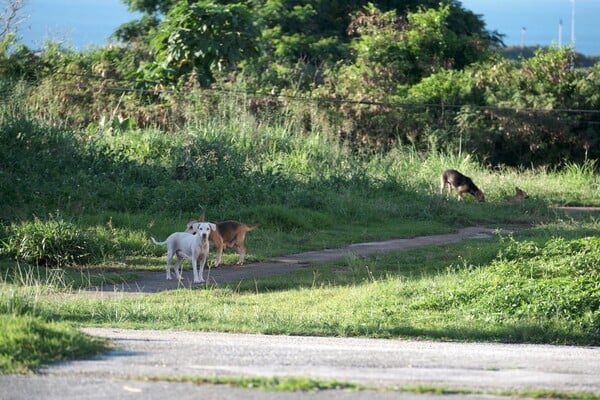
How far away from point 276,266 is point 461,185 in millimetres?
8101

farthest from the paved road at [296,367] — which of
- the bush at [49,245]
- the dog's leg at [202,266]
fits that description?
the bush at [49,245]

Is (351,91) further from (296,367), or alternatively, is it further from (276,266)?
(296,367)

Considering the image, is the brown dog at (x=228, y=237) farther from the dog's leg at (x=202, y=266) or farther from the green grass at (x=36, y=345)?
the green grass at (x=36, y=345)

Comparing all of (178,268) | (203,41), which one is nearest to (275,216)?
(178,268)

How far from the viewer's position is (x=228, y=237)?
14812 mm

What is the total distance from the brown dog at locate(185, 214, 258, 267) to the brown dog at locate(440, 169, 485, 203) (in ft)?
26.5

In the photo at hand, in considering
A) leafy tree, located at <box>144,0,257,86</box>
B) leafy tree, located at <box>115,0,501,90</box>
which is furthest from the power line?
leafy tree, located at <box>115,0,501,90</box>

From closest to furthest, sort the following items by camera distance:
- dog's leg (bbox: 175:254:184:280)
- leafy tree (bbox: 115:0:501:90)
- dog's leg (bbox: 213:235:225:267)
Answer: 1. dog's leg (bbox: 175:254:184:280)
2. dog's leg (bbox: 213:235:225:267)
3. leafy tree (bbox: 115:0:501:90)

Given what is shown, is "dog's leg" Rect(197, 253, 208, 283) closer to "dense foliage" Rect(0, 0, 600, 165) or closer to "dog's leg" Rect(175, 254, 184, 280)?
"dog's leg" Rect(175, 254, 184, 280)

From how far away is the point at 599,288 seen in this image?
11.6 metres

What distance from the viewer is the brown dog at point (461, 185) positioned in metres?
22.1

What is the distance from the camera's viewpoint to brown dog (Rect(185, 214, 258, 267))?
14.5 metres

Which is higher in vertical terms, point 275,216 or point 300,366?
point 275,216

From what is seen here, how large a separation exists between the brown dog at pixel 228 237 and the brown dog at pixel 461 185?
8.09 metres
